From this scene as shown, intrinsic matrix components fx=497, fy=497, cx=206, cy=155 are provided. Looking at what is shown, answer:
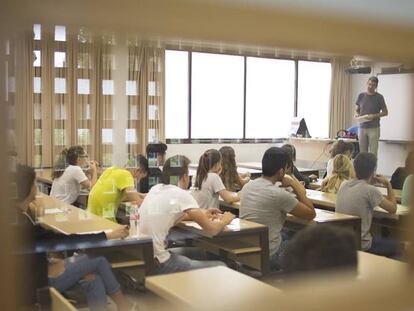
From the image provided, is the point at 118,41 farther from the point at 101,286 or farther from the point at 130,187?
the point at 130,187

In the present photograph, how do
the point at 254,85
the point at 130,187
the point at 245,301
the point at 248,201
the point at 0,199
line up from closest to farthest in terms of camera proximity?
the point at 0,199 → the point at 245,301 → the point at 130,187 → the point at 248,201 → the point at 254,85

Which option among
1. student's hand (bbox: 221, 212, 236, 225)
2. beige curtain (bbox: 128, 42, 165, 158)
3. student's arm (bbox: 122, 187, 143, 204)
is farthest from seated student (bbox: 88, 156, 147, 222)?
beige curtain (bbox: 128, 42, 165, 158)

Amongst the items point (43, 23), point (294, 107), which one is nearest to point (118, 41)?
point (43, 23)

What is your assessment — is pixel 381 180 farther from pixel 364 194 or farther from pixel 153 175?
pixel 153 175

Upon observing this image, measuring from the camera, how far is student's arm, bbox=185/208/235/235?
9.93 ft

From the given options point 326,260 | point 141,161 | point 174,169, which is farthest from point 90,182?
point 326,260

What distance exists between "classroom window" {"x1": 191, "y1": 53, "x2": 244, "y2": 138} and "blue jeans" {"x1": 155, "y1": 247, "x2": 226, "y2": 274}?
1.25 meters

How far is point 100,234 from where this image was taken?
2699 mm

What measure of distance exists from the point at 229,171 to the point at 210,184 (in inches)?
18.6

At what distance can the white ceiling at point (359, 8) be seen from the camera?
0.47m

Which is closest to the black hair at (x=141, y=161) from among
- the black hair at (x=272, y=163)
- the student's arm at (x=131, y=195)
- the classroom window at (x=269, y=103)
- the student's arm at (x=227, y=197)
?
the student's arm at (x=131, y=195)

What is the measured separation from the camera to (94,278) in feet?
8.97

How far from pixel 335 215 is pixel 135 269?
1559mm

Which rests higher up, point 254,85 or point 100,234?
point 254,85
